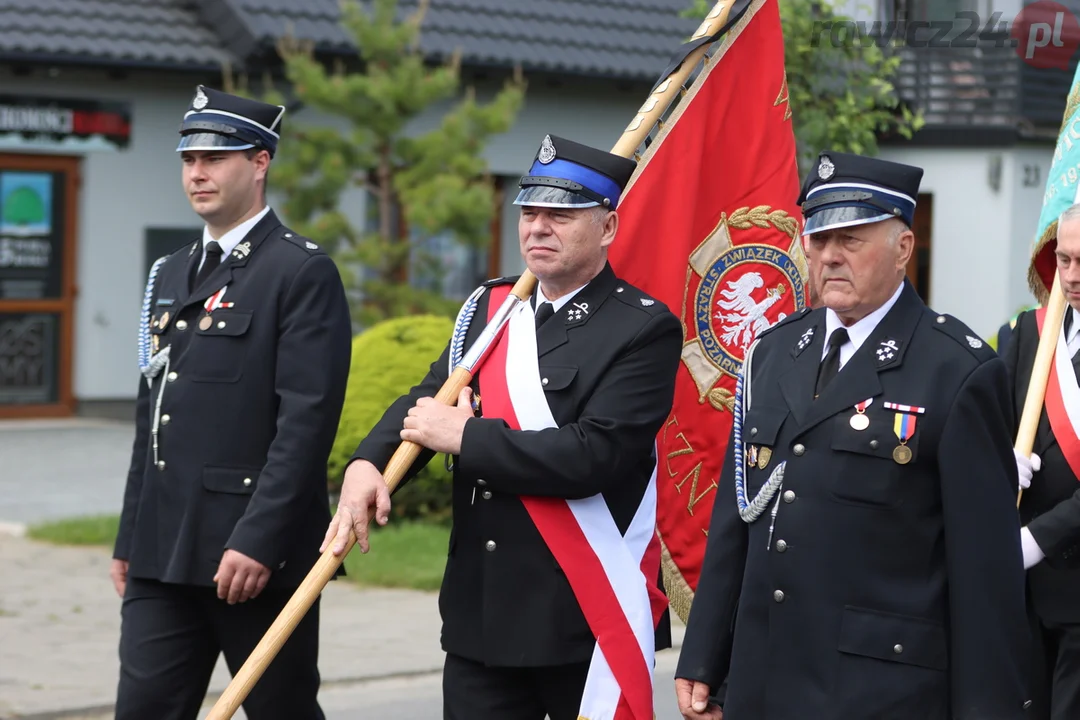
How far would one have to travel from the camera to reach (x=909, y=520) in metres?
3.30

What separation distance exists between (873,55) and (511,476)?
7.78m

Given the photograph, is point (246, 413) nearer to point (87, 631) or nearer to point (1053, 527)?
point (1053, 527)

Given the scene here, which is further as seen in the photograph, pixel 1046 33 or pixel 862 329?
pixel 1046 33

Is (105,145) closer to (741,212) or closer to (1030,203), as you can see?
(1030,203)

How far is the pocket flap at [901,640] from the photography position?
129 inches

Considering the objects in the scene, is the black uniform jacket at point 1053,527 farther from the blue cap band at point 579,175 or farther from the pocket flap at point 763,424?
the blue cap band at point 579,175

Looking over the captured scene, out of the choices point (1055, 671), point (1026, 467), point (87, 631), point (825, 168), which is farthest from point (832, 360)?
point (87, 631)

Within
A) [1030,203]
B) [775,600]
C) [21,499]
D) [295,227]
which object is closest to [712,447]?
[775,600]

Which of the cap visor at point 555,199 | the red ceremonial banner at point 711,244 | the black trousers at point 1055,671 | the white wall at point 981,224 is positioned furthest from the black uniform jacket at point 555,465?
the white wall at point 981,224

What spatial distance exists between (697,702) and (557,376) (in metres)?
0.81

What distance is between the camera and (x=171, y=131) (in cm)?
1611

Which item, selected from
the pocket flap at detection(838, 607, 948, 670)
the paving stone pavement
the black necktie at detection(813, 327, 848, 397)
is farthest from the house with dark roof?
the pocket flap at detection(838, 607, 948, 670)

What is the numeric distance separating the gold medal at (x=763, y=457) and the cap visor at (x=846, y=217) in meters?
0.47

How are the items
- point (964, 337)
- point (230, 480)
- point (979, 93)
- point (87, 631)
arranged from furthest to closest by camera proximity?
point (979, 93) < point (87, 631) < point (230, 480) < point (964, 337)
